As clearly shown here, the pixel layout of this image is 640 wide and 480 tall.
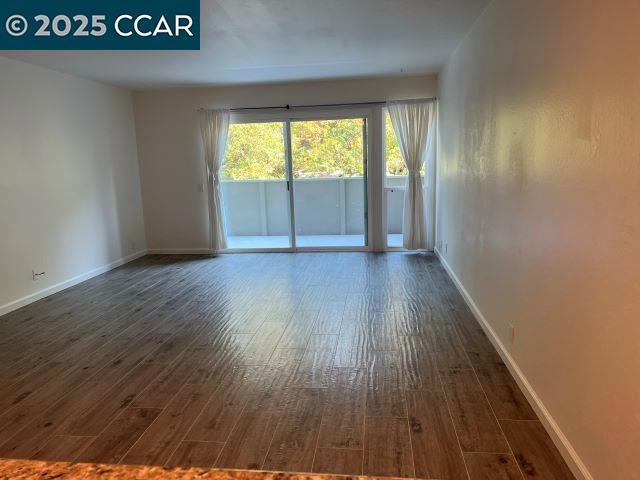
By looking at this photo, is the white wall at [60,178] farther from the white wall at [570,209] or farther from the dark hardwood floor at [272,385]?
the white wall at [570,209]

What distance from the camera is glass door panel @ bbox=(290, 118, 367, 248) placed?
6633 millimetres

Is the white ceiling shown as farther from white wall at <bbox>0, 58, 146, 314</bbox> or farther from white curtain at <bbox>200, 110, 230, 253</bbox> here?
white curtain at <bbox>200, 110, 230, 253</bbox>

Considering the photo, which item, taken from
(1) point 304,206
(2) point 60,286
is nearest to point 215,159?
(1) point 304,206

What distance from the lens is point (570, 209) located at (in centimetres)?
190

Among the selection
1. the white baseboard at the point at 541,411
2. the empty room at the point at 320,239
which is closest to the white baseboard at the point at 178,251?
the empty room at the point at 320,239

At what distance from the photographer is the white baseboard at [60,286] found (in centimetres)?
441

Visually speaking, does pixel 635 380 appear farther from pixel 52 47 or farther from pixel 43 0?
pixel 52 47

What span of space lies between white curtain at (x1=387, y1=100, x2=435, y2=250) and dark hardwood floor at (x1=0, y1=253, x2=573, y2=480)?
6.08 ft

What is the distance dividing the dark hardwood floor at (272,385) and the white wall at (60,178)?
2.02ft

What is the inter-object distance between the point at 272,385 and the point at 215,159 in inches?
184

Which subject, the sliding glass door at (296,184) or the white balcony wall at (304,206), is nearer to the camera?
the sliding glass door at (296,184)

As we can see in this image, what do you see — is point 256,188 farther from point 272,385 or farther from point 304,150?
point 272,385

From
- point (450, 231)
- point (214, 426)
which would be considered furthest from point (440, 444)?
point (450, 231)

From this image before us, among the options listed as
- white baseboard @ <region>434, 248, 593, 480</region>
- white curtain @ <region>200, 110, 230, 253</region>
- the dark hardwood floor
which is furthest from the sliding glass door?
A: white baseboard @ <region>434, 248, 593, 480</region>
